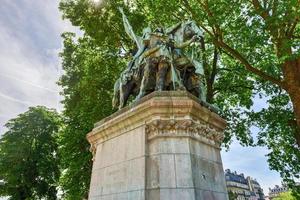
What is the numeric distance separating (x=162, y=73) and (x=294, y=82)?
8.17m

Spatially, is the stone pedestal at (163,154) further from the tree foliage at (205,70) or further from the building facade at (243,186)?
the building facade at (243,186)

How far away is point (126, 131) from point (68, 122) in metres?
15.8

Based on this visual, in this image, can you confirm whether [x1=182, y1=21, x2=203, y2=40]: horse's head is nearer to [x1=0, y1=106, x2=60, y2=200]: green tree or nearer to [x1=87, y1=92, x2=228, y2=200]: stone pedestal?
[x1=87, y1=92, x2=228, y2=200]: stone pedestal

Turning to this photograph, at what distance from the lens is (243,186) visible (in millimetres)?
101500

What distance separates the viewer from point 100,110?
56.6 feet

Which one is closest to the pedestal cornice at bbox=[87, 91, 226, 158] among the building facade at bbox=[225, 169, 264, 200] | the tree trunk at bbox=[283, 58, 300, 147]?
the tree trunk at bbox=[283, 58, 300, 147]

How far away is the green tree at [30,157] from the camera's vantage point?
28.8 m

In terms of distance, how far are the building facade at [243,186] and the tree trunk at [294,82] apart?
83.8 m

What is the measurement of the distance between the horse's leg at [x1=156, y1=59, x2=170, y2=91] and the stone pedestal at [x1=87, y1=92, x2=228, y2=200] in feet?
2.53

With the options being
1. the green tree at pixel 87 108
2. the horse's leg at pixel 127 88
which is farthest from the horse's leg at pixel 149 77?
the green tree at pixel 87 108

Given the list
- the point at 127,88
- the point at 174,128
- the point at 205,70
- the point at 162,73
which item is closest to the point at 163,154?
the point at 174,128

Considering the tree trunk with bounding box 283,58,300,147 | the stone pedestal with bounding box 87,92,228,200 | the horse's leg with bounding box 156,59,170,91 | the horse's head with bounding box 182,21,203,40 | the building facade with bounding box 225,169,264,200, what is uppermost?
the building facade with bounding box 225,169,264,200

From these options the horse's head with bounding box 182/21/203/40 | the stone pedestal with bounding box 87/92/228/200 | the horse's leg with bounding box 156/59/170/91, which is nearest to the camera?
the stone pedestal with bounding box 87/92/228/200

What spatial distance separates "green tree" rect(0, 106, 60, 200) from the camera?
28.8 metres
